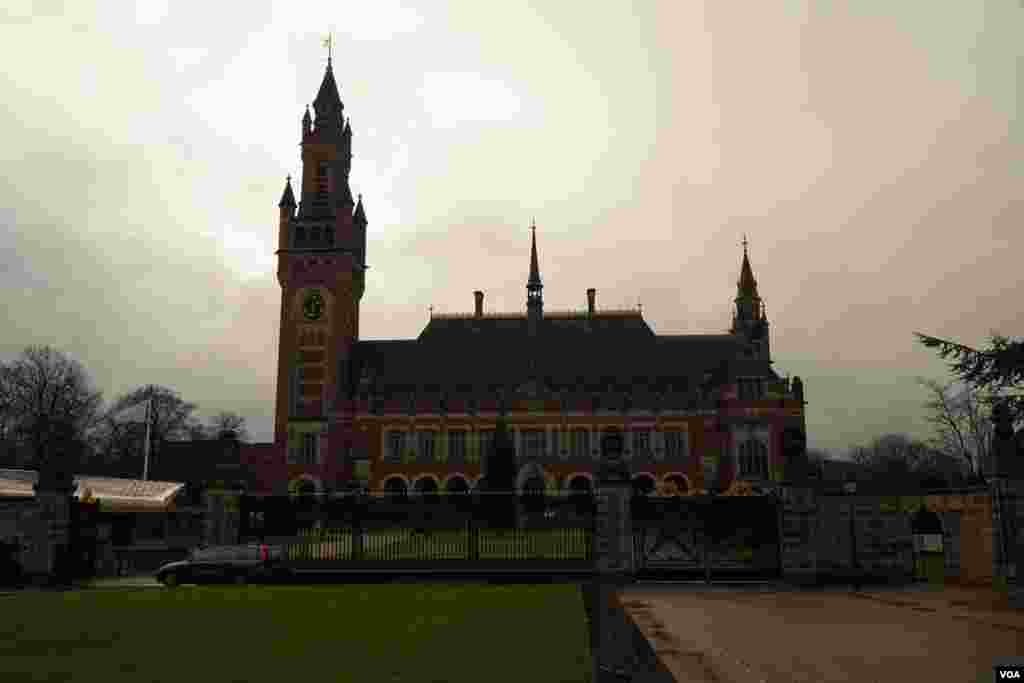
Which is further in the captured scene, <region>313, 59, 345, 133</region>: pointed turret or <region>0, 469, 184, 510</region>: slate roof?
<region>313, 59, 345, 133</region>: pointed turret

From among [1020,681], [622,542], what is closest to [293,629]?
[1020,681]

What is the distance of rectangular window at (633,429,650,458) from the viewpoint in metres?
60.8

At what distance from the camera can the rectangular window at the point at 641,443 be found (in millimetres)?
60781

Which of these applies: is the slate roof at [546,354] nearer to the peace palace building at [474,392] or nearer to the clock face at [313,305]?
the peace palace building at [474,392]

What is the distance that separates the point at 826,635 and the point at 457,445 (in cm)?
4934

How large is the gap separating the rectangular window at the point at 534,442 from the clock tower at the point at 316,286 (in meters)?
13.8

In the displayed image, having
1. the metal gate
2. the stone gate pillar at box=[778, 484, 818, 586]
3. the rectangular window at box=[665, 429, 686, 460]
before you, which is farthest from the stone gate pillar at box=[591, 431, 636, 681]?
the rectangular window at box=[665, 429, 686, 460]

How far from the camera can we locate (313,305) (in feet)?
207

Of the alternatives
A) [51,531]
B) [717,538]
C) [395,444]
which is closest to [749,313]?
[395,444]

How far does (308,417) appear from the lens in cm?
6122

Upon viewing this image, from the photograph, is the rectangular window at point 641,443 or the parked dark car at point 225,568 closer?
the parked dark car at point 225,568

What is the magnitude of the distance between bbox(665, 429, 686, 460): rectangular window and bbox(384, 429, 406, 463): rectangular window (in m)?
18.8

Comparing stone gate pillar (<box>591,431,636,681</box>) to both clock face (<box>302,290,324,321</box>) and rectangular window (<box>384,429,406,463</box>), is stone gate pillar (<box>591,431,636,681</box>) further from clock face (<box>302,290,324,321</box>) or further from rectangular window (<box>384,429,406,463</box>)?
clock face (<box>302,290,324,321</box>)

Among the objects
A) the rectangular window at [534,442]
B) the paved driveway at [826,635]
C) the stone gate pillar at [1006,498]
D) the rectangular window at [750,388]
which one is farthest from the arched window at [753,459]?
the paved driveway at [826,635]
